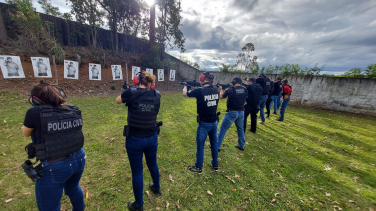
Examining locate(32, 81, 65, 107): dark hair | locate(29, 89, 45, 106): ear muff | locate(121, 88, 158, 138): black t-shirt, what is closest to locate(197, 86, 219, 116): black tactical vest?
locate(121, 88, 158, 138): black t-shirt

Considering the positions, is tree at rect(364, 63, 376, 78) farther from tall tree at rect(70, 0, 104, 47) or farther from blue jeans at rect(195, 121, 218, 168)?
tall tree at rect(70, 0, 104, 47)

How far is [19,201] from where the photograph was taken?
2465mm

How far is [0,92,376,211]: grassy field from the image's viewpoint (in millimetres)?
2697

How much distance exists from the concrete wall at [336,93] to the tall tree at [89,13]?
1764 cm

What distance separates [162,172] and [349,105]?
41.1ft

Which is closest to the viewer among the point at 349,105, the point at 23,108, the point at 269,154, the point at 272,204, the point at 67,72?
the point at 272,204

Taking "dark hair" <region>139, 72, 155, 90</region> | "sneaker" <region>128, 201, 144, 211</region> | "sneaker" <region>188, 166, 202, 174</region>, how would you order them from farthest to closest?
"sneaker" <region>188, 166, 202, 174</region>, "sneaker" <region>128, 201, 144, 211</region>, "dark hair" <region>139, 72, 155, 90</region>

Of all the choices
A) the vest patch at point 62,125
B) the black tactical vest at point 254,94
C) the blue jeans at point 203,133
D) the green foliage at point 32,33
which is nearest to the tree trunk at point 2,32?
the green foliage at point 32,33

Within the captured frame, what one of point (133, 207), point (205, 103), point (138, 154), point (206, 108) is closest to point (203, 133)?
point (206, 108)

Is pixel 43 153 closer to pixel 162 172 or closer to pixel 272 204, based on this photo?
pixel 162 172

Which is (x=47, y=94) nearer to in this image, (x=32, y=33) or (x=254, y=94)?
(x=254, y=94)

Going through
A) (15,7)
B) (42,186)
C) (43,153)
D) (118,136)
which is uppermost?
(15,7)

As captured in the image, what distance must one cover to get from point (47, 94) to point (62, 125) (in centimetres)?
36

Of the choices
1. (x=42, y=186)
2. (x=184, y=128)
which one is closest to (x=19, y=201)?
(x=42, y=186)
